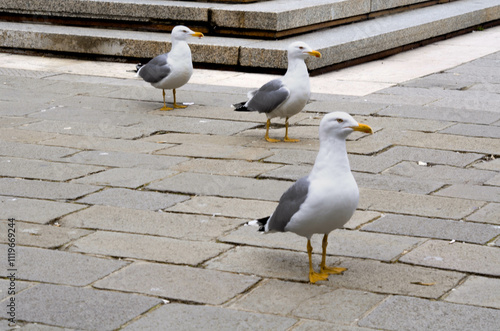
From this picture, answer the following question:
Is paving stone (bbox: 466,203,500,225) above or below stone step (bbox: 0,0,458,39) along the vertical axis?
below

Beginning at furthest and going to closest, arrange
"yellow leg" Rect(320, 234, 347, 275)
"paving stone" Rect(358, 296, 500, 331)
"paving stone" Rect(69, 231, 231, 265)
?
"paving stone" Rect(69, 231, 231, 265) → "yellow leg" Rect(320, 234, 347, 275) → "paving stone" Rect(358, 296, 500, 331)

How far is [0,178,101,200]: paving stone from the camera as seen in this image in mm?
5859

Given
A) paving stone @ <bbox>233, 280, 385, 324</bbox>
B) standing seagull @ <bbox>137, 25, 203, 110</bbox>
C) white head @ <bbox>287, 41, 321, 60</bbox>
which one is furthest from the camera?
standing seagull @ <bbox>137, 25, 203, 110</bbox>

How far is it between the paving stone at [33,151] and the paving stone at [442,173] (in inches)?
109

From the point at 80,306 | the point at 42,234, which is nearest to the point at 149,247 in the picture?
the point at 42,234

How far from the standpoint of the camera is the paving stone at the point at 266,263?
4504 mm

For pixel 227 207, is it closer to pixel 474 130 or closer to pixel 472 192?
pixel 472 192

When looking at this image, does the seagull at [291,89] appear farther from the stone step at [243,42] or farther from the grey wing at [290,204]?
the stone step at [243,42]

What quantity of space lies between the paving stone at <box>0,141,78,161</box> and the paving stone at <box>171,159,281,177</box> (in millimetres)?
1079

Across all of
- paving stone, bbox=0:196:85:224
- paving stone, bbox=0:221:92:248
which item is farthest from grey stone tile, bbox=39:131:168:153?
paving stone, bbox=0:221:92:248

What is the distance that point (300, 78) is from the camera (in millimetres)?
7148

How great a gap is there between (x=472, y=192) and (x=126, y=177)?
8.54ft

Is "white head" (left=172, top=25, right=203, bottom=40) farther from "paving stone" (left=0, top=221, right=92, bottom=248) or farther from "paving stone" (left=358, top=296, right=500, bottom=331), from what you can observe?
"paving stone" (left=358, top=296, right=500, bottom=331)

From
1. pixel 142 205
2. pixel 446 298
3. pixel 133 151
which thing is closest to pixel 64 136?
pixel 133 151
